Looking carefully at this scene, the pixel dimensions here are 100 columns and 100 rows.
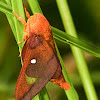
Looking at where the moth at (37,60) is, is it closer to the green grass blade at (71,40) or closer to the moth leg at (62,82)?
the moth leg at (62,82)

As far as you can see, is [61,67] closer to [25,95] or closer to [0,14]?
[25,95]

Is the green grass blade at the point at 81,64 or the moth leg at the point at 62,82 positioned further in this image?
the green grass blade at the point at 81,64

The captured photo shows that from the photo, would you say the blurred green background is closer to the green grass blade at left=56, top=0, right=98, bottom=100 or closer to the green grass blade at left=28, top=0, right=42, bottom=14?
the green grass blade at left=56, top=0, right=98, bottom=100

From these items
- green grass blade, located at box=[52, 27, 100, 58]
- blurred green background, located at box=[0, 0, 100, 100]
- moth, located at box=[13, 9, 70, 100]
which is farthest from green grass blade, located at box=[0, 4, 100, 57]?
blurred green background, located at box=[0, 0, 100, 100]

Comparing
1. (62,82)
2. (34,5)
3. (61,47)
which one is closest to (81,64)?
(62,82)

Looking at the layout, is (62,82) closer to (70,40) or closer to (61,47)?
(70,40)

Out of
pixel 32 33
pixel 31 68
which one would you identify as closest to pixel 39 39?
pixel 32 33

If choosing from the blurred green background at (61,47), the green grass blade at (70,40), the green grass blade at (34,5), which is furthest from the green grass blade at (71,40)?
the blurred green background at (61,47)
